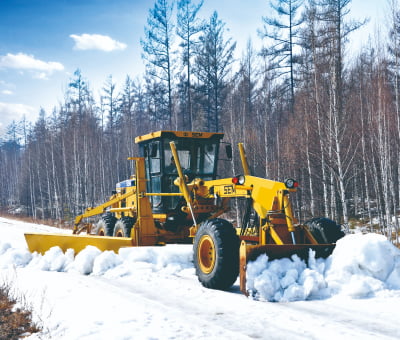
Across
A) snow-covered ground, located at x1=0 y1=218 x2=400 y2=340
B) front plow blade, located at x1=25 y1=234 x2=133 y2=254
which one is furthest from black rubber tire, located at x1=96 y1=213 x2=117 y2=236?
snow-covered ground, located at x1=0 y1=218 x2=400 y2=340

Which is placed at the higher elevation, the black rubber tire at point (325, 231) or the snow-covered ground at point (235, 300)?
the black rubber tire at point (325, 231)

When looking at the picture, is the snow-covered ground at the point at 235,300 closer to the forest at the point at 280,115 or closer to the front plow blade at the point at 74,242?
the front plow blade at the point at 74,242

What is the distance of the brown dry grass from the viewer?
197 inches

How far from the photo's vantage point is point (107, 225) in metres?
11.6

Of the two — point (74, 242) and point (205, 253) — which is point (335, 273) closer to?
point (205, 253)

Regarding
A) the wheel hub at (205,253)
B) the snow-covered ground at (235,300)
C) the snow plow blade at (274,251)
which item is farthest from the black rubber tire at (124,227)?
the snow plow blade at (274,251)

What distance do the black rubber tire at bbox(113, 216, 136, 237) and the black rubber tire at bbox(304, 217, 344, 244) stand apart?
14.9ft

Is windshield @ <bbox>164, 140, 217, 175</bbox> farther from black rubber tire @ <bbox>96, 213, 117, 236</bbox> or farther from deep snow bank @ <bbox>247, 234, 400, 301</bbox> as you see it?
deep snow bank @ <bbox>247, 234, 400, 301</bbox>

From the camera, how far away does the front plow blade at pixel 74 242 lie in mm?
9133

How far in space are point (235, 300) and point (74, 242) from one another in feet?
16.8

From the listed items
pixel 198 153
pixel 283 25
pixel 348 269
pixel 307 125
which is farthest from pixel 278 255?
pixel 283 25

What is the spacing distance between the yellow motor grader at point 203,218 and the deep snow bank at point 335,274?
19 centimetres

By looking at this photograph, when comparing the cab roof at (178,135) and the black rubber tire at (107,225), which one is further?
the black rubber tire at (107,225)

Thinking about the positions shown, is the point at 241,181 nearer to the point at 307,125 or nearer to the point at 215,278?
the point at 215,278
